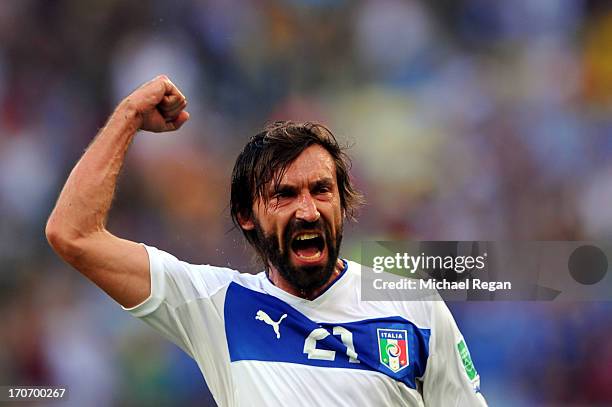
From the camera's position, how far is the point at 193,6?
18.3 ft

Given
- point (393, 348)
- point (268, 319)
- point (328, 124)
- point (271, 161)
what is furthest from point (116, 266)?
point (328, 124)

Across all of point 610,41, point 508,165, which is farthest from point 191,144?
point 610,41

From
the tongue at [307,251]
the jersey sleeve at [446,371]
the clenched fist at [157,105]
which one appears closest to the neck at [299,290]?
the tongue at [307,251]

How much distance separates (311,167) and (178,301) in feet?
1.95

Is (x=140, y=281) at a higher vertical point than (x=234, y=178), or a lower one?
lower

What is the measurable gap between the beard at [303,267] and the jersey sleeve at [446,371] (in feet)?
1.17

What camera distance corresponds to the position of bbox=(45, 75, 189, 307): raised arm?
2477 millimetres

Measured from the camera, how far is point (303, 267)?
2.64m

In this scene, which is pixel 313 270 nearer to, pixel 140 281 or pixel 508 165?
pixel 140 281

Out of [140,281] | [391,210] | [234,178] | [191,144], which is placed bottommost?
[140,281]

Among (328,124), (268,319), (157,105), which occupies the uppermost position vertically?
(328,124)

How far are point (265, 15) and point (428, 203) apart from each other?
5.33ft

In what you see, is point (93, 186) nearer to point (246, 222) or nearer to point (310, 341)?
point (246, 222)

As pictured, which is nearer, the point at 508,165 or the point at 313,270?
the point at 313,270
